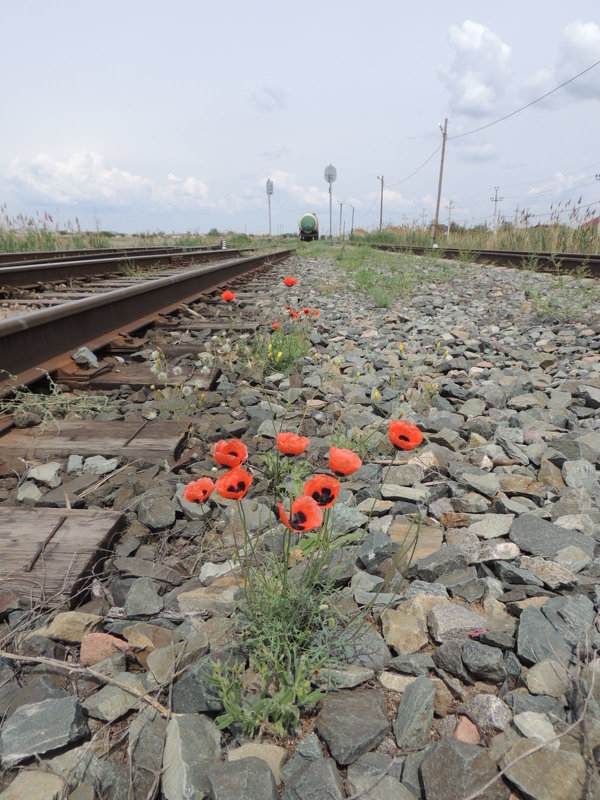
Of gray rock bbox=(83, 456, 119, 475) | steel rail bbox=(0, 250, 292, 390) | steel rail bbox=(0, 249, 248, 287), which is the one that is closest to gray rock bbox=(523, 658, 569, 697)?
gray rock bbox=(83, 456, 119, 475)

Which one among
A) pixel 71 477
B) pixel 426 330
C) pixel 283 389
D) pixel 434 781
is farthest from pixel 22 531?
pixel 426 330

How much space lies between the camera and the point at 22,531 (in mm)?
1731

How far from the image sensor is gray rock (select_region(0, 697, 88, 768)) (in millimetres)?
1053

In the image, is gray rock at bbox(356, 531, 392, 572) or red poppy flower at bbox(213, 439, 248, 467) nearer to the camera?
red poppy flower at bbox(213, 439, 248, 467)

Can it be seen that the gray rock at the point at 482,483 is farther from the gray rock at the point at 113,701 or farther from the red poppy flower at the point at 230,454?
the gray rock at the point at 113,701

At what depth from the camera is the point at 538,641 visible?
4.14ft

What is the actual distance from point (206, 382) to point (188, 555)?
5.53ft

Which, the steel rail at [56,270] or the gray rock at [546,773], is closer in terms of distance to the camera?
the gray rock at [546,773]

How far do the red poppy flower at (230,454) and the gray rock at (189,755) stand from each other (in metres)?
0.57

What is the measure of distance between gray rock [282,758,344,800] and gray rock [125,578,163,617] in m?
0.64

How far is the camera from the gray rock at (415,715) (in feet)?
3.56

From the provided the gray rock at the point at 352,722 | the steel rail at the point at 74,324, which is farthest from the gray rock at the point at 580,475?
the steel rail at the point at 74,324

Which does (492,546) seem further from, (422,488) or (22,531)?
(22,531)

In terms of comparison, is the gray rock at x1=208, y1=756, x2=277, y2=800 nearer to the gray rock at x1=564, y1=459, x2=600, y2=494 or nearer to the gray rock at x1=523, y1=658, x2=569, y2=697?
the gray rock at x1=523, y1=658, x2=569, y2=697
